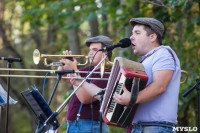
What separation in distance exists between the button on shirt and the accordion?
0.12 meters

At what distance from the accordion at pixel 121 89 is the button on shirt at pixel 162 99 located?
0.38 feet

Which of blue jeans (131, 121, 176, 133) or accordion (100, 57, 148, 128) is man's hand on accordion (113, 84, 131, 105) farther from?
blue jeans (131, 121, 176, 133)

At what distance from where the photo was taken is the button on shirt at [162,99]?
3375 mm

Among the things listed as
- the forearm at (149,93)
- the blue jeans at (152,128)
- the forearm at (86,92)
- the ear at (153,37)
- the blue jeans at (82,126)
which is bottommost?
the blue jeans at (82,126)

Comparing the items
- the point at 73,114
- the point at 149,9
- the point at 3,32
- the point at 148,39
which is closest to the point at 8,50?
the point at 3,32

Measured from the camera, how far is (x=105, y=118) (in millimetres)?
3373

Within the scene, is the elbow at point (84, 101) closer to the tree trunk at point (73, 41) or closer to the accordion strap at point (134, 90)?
the accordion strap at point (134, 90)

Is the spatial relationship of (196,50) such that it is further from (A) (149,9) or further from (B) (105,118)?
(B) (105,118)

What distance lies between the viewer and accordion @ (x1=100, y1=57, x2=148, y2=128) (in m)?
3.21

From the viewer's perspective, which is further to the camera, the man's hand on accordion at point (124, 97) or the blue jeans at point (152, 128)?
the blue jeans at point (152, 128)

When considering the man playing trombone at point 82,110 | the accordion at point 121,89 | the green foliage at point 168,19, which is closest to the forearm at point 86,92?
the man playing trombone at point 82,110

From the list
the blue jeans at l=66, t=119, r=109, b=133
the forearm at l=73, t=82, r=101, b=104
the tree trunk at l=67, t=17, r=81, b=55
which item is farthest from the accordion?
the tree trunk at l=67, t=17, r=81, b=55

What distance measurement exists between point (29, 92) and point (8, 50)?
32.9 feet

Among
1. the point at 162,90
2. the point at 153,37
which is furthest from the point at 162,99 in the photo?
the point at 153,37
